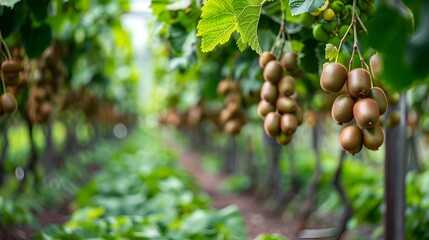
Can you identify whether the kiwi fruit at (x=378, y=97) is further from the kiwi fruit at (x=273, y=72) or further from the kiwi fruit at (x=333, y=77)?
the kiwi fruit at (x=273, y=72)

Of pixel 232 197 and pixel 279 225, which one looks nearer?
pixel 279 225

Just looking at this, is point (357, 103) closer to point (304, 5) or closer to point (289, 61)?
point (304, 5)

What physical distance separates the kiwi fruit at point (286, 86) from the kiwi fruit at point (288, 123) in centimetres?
7

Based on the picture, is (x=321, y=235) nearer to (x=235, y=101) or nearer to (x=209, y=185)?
(x=235, y=101)

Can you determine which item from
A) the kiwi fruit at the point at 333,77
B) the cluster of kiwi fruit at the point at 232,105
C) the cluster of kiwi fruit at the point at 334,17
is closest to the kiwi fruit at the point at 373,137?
the kiwi fruit at the point at 333,77

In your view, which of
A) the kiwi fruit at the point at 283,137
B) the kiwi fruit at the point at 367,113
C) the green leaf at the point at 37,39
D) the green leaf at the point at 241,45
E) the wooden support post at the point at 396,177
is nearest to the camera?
the kiwi fruit at the point at 367,113

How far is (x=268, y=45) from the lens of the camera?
182 cm

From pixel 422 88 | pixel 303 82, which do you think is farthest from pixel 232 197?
pixel 303 82

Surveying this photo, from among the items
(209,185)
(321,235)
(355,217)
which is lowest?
(209,185)

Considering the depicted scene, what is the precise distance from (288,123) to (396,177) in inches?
38.2

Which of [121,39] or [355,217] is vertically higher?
[121,39]

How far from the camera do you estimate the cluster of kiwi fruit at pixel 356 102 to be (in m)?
1.08

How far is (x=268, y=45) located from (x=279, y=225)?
3323 mm

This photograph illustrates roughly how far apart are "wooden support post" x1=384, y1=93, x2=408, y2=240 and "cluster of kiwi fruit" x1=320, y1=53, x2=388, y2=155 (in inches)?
42.2
